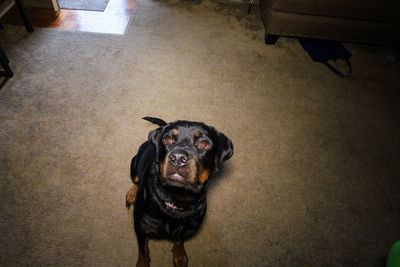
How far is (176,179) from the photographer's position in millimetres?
1230

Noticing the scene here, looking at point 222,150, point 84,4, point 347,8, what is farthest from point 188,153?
point 84,4

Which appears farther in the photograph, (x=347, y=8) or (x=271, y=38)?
(x=271, y=38)

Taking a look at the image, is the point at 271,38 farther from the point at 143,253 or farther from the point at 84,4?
the point at 143,253

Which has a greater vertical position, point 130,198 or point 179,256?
point 130,198

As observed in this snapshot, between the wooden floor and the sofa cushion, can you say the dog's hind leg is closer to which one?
the wooden floor

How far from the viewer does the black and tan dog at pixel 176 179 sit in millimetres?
1236

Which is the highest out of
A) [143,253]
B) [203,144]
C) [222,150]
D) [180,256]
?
[203,144]

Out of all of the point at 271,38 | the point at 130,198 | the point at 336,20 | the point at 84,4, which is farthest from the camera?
the point at 84,4

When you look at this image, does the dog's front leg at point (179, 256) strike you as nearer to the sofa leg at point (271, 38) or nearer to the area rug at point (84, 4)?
the sofa leg at point (271, 38)

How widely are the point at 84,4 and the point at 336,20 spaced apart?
3.30 m

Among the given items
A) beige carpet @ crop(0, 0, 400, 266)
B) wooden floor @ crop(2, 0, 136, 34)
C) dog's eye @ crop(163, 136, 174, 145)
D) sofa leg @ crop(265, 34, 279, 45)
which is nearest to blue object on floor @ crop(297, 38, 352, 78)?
beige carpet @ crop(0, 0, 400, 266)

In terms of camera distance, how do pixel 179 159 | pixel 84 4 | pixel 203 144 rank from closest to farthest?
pixel 179 159
pixel 203 144
pixel 84 4

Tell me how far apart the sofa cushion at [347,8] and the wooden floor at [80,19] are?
196 centimetres

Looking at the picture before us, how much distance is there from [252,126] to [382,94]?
1671 mm
